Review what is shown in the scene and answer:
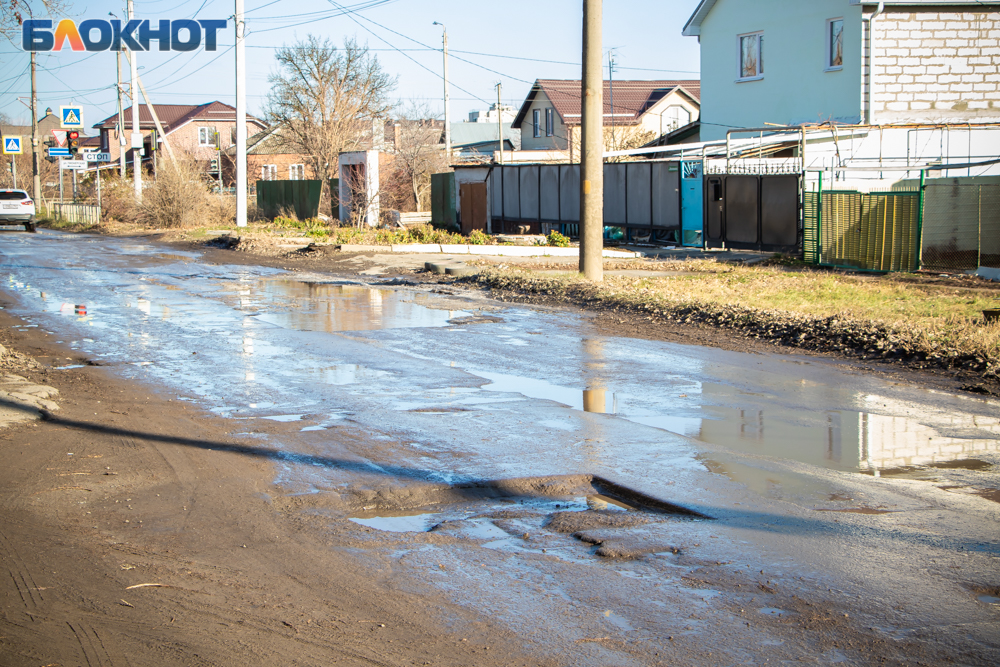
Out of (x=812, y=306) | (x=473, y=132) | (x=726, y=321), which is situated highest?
(x=473, y=132)

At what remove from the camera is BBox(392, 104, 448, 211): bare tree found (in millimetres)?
48562

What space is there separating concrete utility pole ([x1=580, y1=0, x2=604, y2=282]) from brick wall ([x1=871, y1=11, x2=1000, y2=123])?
49.7ft

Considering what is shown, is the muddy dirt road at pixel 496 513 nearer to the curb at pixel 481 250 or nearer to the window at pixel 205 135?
the curb at pixel 481 250

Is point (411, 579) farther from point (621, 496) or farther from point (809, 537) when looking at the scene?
point (809, 537)

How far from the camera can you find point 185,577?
4.25 m

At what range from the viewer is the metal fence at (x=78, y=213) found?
4572 centimetres

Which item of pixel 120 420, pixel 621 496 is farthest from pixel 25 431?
pixel 621 496

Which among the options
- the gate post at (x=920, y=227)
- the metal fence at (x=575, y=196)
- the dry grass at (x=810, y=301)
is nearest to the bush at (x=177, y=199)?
the metal fence at (x=575, y=196)

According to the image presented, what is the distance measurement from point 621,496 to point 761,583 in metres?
1.41

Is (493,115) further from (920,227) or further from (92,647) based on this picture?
(92,647)

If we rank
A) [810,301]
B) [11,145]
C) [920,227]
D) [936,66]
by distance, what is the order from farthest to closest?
[11,145]
[936,66]
[920,227]
[810,301]

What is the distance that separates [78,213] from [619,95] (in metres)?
37.0

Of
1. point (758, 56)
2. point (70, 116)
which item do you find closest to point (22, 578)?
point (758, 56)

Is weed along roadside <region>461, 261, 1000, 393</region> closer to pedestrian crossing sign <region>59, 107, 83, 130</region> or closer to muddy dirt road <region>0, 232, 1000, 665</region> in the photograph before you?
muddy dirt road <region>0, 232, 1000, 665</region>
